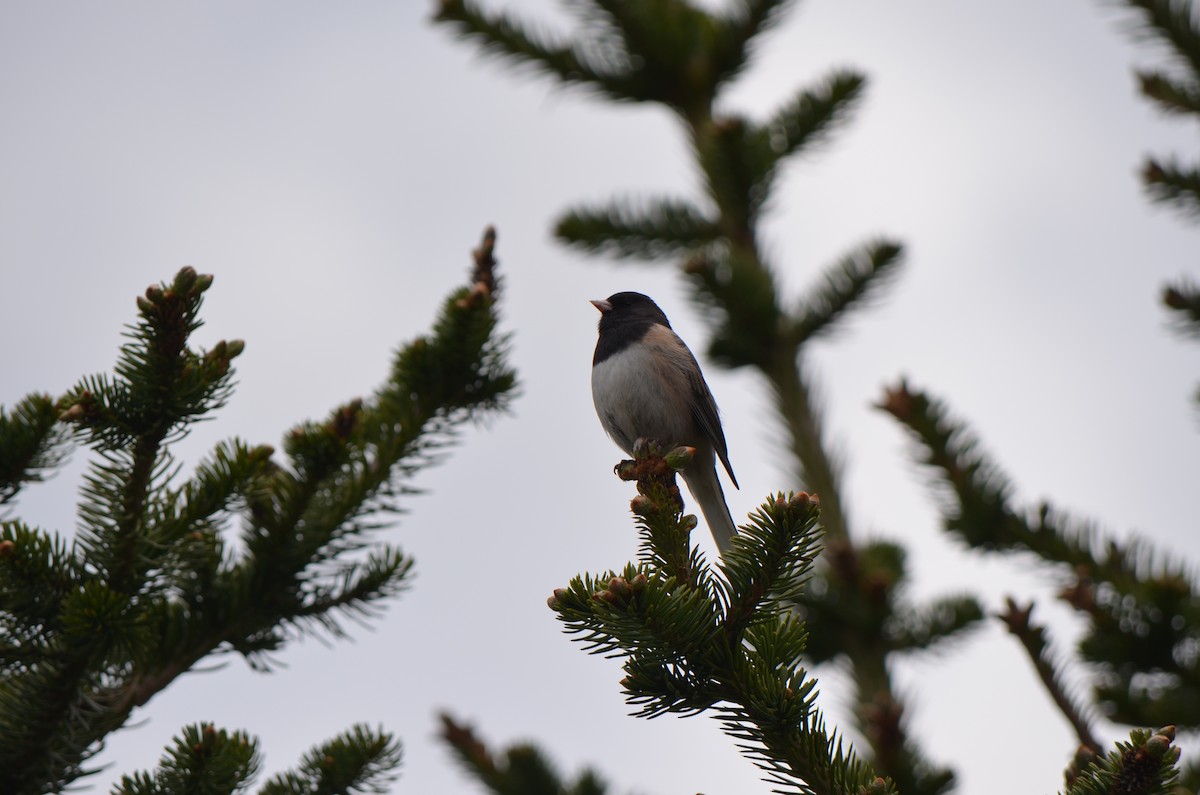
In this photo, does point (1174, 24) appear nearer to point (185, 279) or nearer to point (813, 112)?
point (813, 112)

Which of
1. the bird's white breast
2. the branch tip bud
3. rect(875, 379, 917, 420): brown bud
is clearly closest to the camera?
the branch tip bud

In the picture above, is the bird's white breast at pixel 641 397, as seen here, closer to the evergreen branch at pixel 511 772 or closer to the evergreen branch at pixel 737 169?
the evergreen branch at pixel 737 169

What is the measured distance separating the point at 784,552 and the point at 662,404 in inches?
79.7

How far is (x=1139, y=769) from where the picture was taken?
1.40m

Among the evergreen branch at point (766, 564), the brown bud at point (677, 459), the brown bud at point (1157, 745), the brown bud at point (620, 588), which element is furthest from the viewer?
the brown bud at point (677, 459)

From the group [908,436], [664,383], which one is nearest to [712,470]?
[664,383]

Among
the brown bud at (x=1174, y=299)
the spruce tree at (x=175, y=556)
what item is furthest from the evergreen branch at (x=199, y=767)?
the brown bud at (x=1174, y=299)

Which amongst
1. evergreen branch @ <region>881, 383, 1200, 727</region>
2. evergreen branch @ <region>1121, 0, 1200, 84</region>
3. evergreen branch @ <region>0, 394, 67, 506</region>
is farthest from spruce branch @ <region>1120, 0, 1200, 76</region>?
evergreen branch @ <region>0, 394, 67, 506</region>

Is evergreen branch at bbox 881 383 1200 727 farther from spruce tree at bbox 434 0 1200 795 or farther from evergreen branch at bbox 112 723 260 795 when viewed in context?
evergreen branch at bbox 112 723 260 795

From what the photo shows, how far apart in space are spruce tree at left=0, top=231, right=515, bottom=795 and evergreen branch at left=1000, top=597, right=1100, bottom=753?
1.23 meters

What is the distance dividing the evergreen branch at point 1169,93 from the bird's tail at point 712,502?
6.89ft

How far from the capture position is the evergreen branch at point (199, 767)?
1920 mm

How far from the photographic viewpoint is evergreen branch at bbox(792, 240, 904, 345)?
3.79 m

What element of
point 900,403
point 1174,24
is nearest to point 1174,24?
point 1174,24
